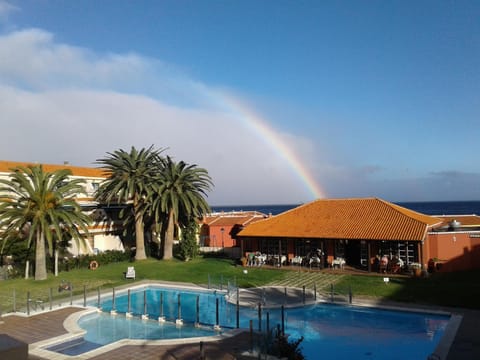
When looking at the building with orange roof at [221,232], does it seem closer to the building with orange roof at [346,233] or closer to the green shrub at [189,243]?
the green shrub at [189,243]

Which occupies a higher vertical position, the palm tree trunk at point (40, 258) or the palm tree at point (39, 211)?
the palm tree at point (39, 211)

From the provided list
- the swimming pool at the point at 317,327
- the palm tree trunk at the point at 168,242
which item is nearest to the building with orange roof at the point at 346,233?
the palm tree trunk at the point at 168,242

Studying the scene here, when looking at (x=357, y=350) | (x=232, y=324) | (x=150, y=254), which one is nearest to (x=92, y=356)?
(x=232, y=324)

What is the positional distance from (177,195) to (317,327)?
21.8 meters

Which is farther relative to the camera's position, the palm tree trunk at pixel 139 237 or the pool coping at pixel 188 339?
the palm tree trunk at pixel 139 237

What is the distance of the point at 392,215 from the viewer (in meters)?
32.0

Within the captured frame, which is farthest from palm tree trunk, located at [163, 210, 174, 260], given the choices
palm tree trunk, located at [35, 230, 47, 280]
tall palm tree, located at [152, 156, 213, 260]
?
palm tree trunk, located at [35, 230, 47, 280]

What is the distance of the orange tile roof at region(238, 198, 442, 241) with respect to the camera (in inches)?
1160

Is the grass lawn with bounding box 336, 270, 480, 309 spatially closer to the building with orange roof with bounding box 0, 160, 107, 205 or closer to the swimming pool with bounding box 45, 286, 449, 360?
the swimming pool with bounding box 45, 286, 449, 360

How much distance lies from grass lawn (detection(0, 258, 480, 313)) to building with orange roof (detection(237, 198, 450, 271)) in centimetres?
261

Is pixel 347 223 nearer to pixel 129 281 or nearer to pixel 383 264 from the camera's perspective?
pixel 383 264

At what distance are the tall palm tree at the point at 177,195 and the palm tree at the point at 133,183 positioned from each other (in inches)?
43.1

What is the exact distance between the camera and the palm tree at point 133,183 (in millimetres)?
37875

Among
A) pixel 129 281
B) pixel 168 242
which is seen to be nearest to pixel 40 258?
pixel 129 281
